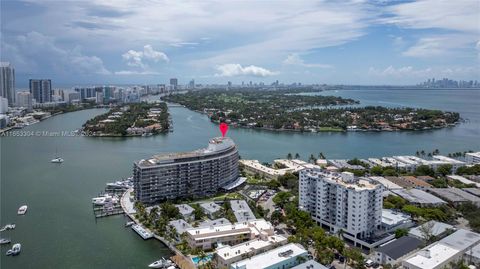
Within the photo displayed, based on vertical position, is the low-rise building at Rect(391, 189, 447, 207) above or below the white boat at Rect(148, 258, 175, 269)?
above

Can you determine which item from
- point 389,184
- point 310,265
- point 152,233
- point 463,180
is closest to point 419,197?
point 389,184

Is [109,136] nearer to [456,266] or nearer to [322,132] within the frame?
[322,132]

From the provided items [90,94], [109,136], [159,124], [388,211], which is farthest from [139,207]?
[90,94]

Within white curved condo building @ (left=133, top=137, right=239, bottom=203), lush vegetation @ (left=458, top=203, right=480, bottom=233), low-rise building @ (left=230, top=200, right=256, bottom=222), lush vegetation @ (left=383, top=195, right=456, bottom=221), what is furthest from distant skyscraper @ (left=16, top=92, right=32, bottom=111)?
lush vegetation @ (left=458, top=203, right=480, bottom=233)

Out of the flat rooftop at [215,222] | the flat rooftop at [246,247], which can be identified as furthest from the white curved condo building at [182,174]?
the flat rooftop at [246,247]

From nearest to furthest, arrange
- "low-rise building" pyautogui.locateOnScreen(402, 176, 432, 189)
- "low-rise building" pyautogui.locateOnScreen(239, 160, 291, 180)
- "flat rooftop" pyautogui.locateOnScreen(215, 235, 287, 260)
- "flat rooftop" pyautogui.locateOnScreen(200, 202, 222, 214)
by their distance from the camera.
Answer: "flat rooftop" pyautogui.locateOnScreen(215, 235, 287, 260) → "flat rooftop" pyautogui.locateOnScreen(200, 202, 222, 214) → "low-rise building" pyautogui.locateOnScreen(402, 176, 432, 189) → "low-rise building" pyautogui.locateOnScreen(239, 160, 291, 180)

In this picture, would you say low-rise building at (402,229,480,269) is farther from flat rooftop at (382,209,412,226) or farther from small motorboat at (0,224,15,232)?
small motorboat at (0,224,15,232)

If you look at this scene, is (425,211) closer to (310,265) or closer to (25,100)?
(310,265)
